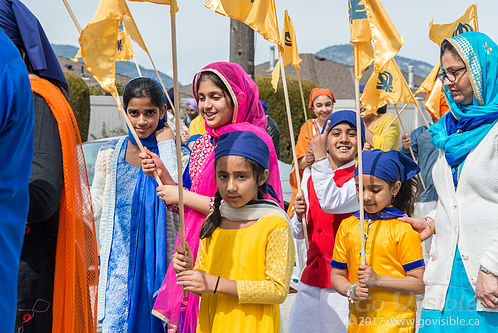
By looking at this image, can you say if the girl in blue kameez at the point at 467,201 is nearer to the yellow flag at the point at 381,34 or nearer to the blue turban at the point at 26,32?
the yellow flag at the point at 381,34

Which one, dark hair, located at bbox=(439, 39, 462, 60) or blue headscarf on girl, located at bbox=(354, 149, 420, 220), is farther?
blue headscarf on girl, located at bbox=(354, 149, 420, 220)

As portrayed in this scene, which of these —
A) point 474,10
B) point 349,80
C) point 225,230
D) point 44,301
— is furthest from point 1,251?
point 349,80

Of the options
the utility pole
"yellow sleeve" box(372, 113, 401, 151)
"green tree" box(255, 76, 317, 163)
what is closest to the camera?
"yellow sleeve" box(372, 113, 401, 151)

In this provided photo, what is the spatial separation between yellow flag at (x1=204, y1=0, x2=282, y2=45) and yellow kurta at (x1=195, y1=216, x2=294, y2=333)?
149cm

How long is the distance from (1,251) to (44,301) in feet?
2.02

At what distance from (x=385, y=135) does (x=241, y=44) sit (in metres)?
2.39

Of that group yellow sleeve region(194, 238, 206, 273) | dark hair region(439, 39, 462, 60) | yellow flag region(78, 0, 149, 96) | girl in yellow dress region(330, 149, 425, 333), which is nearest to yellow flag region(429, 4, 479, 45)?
dark hair region(439, 39, 462, 60)

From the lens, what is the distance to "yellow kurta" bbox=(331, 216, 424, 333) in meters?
3.11

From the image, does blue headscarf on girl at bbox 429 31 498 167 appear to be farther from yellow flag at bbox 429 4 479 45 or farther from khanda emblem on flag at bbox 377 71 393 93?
yellow flag at bbox 429 4 479 45

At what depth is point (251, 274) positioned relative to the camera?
267cm

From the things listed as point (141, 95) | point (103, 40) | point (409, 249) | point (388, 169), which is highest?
point (103, 40)

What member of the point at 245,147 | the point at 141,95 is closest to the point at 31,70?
the point at 245,147

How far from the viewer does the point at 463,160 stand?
303 centimetres

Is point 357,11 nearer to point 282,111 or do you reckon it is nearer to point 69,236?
point 69,236
